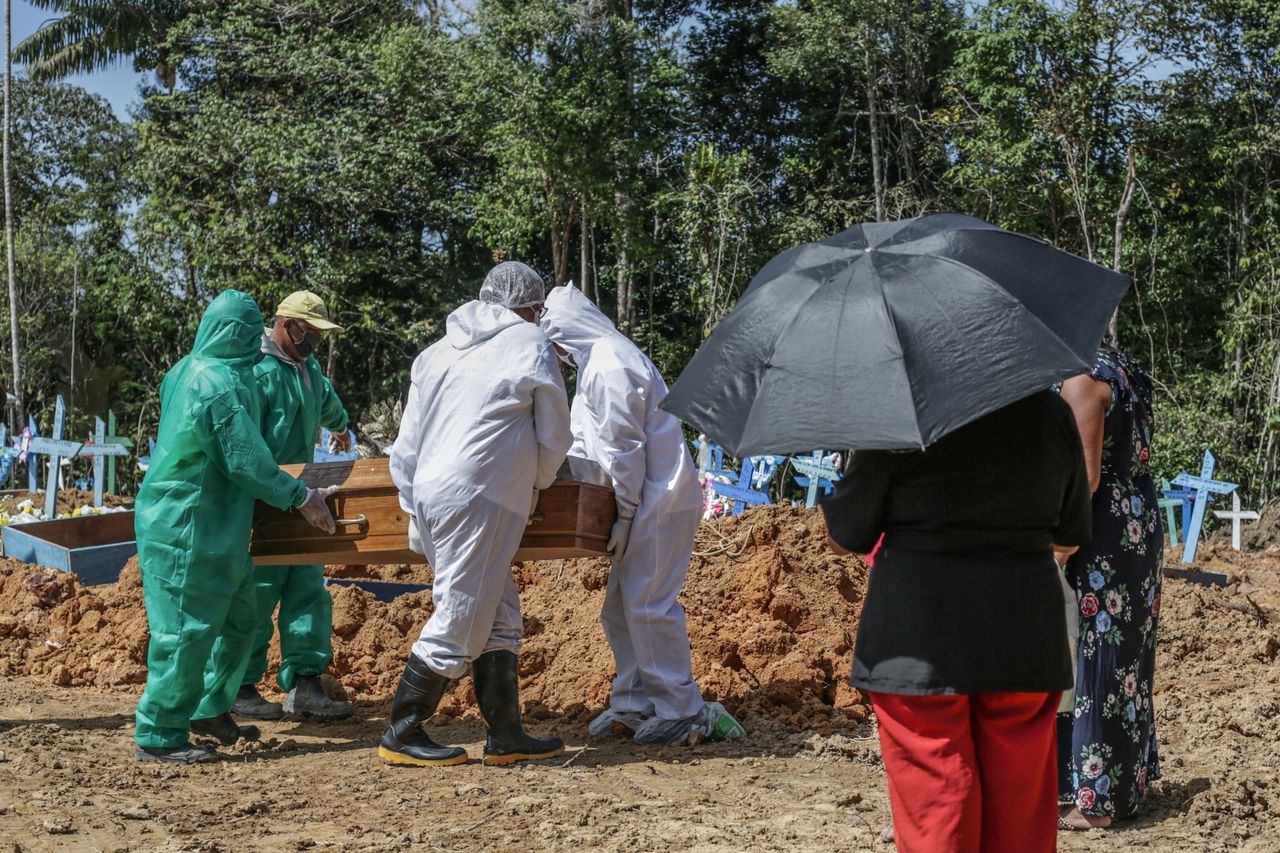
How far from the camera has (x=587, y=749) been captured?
5344mm

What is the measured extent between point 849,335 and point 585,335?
112 inches

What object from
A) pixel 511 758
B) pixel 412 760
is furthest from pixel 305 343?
pixel 511 758

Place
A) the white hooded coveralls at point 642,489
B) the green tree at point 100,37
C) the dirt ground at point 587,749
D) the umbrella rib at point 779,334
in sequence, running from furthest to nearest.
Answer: the green tree at point 100,37, the white hooded coveralls at point 642,489, the dirt ground at point 587,749, the umbrella rib at point 779,334

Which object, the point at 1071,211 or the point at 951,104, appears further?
the point at 951,104

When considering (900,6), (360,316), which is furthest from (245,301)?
(360,316)

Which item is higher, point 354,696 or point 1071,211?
point 1071,211

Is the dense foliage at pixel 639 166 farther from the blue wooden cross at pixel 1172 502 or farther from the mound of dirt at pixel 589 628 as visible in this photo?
the mound of dirt at pixel 589 628

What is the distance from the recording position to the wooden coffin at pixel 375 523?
16.7 feet

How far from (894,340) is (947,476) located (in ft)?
1.11

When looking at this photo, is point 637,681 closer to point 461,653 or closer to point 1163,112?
point 461,653

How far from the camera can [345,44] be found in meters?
23.3

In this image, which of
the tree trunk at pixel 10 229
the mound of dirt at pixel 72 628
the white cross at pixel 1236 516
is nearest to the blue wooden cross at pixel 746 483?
the white cross at pixel 1236 516

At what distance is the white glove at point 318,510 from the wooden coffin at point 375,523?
51 millimetres

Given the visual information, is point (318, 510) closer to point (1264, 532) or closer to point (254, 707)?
point (254, 707)
